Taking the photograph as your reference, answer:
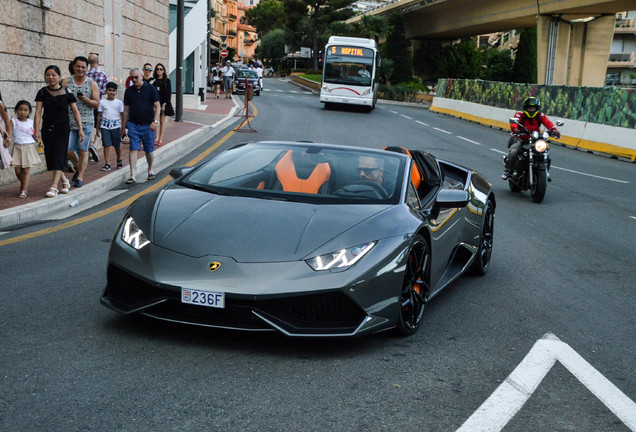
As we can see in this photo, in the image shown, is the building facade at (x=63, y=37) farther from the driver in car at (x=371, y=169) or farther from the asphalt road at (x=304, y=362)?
the driver in car at (x=371, y=169)

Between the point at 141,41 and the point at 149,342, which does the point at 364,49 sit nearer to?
the point at 141,41

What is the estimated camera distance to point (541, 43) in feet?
154

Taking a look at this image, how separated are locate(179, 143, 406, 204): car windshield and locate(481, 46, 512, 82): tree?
66790mm

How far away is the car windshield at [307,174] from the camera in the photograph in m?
5.57

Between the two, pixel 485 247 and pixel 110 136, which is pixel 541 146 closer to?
pixel 485 247

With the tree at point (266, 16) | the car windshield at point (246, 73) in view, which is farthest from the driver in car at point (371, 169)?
the tree at point (266, 16)

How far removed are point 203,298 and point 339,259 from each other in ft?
2.61

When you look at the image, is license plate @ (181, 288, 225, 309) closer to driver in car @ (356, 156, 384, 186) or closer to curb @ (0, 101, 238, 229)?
driver in car @ (356, 156, 384, 186)

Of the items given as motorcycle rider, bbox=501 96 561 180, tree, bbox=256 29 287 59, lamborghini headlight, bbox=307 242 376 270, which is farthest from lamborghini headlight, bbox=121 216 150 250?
tree, bbox=256 29 287 59

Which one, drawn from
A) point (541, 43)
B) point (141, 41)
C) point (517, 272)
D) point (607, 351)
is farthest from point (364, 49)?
point (607, 351)

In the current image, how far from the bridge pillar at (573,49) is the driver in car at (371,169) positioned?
1701 inches

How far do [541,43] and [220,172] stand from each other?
4422cm

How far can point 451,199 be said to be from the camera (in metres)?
5.84

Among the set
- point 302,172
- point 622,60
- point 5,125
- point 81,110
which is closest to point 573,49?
point 81,110
